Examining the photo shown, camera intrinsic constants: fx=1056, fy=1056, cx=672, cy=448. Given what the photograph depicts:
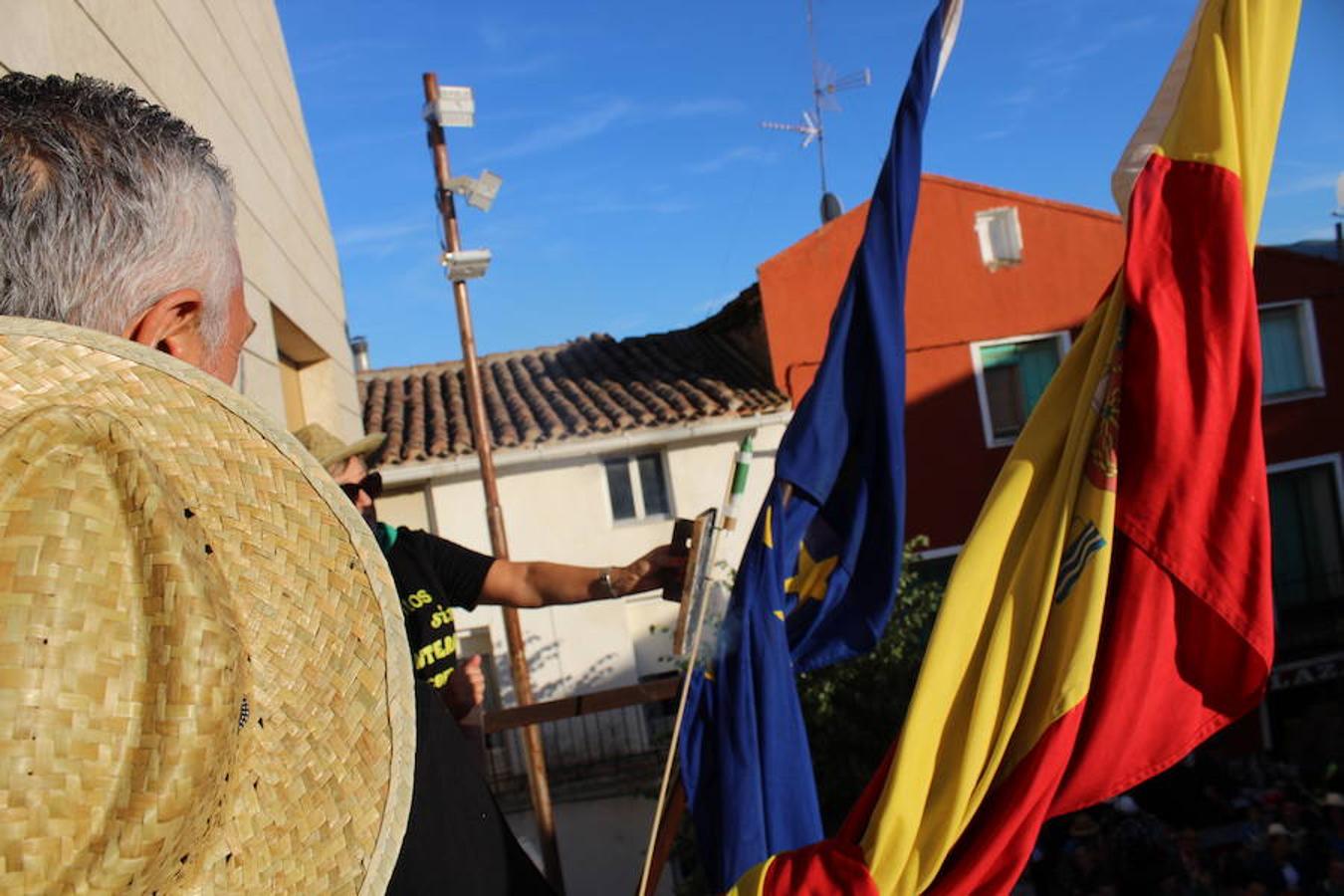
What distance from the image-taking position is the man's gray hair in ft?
3.40

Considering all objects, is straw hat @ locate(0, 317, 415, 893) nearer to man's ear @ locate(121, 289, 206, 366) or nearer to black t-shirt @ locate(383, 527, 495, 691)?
man's ear @ locate(121, 289, 206, 366)

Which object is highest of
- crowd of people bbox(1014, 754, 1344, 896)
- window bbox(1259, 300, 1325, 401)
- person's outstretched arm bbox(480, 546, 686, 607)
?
window bbox(1259, 300, 1325, 401)

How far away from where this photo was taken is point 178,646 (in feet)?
2.83

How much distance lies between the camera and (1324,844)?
8.27 meters

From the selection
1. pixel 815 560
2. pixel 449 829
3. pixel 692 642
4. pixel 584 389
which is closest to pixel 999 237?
pixel 584 389

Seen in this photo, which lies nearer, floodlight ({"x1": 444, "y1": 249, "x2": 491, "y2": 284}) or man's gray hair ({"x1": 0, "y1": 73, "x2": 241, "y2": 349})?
man's gray hair ({"x1": 0, "y1": 73, "x2": 241, "y2": 349})

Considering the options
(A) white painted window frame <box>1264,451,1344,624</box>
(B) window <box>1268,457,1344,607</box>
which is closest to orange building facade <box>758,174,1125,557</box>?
(A) white painted window frame <box>1264,451,1344,624</box>

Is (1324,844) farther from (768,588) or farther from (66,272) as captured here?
(66,272)

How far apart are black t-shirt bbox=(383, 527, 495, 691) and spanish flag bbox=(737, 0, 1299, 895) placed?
3.10ft

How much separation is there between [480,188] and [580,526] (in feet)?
14.8

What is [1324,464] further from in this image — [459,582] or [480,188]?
[459,582]

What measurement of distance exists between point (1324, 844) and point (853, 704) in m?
3.80

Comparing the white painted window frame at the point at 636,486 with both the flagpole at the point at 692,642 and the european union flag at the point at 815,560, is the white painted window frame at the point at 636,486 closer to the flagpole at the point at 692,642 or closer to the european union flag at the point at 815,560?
the european union flag at the point at 815,560

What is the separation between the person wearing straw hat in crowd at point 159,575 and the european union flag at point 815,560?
4.95ft
